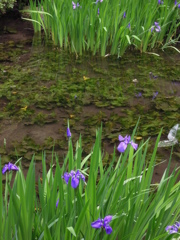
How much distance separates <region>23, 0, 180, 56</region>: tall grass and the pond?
0.54 feet

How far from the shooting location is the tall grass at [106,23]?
4500mm

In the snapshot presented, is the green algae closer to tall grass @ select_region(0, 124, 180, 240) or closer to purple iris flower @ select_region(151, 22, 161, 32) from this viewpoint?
purple iris flower @ select_region(151, 22, 161, 32)

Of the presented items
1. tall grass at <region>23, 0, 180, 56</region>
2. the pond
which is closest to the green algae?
the pond

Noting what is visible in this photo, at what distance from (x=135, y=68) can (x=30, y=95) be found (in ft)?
4.80

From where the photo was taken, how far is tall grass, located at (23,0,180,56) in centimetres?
450

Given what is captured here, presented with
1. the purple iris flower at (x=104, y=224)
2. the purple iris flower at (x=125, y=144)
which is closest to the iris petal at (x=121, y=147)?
the purple iris flower at (x=125, y=144)

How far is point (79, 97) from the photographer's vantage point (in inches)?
143

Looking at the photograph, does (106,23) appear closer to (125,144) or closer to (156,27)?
(156,27)

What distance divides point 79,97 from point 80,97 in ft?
0.03

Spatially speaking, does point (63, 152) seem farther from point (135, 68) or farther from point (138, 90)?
point (135, 68)

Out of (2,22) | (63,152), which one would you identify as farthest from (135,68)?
(2,22)

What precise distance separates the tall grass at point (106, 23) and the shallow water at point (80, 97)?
17cm

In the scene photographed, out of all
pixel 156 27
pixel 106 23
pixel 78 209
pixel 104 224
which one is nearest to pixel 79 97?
pixel 106 23

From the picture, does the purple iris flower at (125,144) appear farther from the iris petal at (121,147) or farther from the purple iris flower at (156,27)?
the purple iris flower at (156,27)
